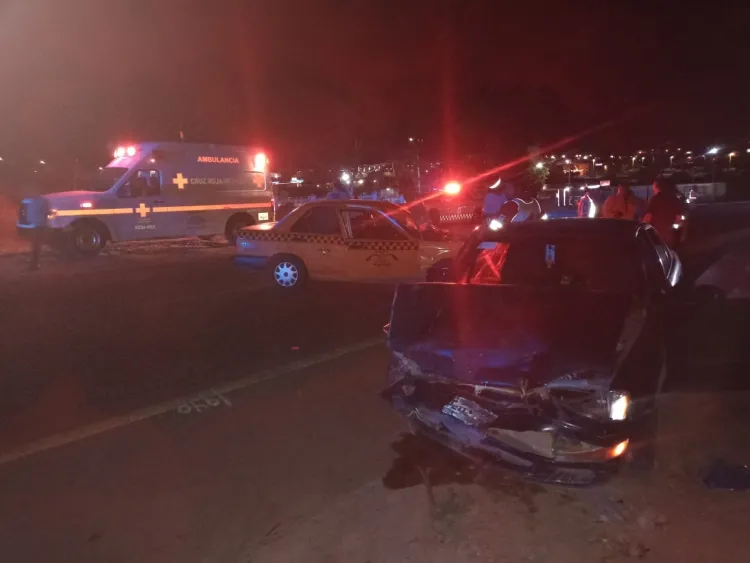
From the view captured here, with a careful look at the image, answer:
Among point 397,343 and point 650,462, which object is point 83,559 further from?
point 650,462

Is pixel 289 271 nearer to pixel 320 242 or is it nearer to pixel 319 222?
pixel 320 242

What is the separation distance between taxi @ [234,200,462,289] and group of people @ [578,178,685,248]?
2380mm

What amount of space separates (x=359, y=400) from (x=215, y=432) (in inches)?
48.9

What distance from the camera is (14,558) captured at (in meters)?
3.42

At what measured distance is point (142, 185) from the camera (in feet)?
50.1

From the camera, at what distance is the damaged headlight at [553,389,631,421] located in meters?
3.55

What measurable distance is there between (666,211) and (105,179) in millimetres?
11800

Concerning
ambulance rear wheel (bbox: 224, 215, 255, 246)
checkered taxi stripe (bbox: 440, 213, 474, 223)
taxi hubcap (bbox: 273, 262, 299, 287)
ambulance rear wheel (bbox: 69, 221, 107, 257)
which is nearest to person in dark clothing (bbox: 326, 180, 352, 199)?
ambulance rear wheel (bbox: 224, 215, 255, 246)

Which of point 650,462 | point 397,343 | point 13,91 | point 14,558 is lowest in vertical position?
point 14,558

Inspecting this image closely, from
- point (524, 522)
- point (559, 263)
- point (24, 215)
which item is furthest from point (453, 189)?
point (524, 522)

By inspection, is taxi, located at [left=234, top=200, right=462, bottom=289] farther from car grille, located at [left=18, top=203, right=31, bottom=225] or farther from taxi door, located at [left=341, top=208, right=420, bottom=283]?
car grille, located at [left=18, top=203, right=31, bottom=225]

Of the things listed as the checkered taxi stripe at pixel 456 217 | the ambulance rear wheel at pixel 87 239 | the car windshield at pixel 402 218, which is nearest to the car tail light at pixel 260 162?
the ambulance rear wheel at pixel 87 239

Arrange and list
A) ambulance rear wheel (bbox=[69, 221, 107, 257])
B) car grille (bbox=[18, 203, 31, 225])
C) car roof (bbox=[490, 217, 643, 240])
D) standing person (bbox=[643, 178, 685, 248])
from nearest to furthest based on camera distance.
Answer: car roof (bbox=[490, 217, 643, 240])
standing person (bbox=[643, 178, 685, 248])
car grille (bbox=[18, 203, 31, 225])
ambulance rear wheel (bbox=[69, 221, 107, 257])

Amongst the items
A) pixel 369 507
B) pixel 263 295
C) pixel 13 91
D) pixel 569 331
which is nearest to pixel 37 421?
pixel 369 507
